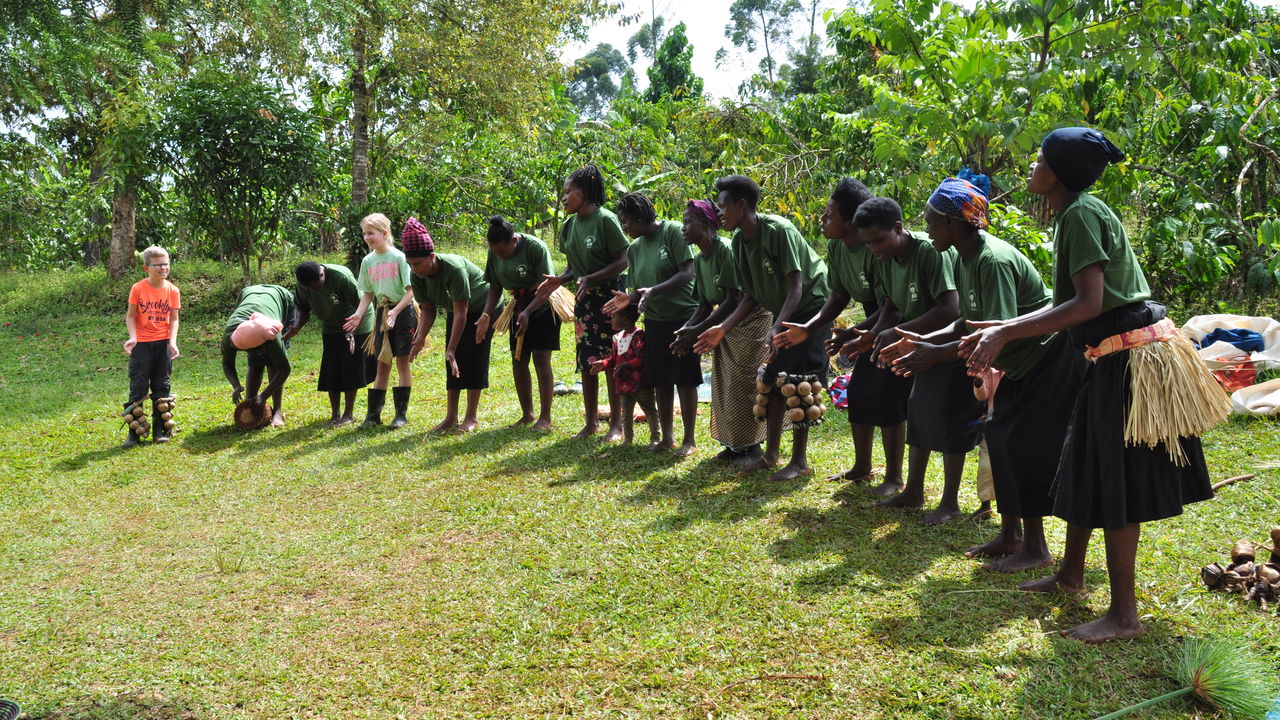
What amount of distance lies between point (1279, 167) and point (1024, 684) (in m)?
7.35

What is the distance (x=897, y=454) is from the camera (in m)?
5.21

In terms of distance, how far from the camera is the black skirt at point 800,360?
220 inches

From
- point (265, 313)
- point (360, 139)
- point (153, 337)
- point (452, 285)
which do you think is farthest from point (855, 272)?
point (360, 139)

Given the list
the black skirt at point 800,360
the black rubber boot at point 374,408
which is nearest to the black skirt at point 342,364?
the black rubber boot at point 374,408

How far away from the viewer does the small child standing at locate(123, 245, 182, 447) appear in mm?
8078

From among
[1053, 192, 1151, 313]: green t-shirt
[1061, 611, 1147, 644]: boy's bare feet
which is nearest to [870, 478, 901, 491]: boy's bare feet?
[1061, 611, 1147, 644]: boy's bare feet

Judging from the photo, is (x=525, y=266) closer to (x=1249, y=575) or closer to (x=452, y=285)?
(x=452, y=285)

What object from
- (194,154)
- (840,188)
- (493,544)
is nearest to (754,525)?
(493,544)

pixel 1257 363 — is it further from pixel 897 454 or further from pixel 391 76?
pixel 391 76

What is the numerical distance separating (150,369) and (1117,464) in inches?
299

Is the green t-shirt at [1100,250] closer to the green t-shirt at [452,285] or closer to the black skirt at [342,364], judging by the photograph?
the green t-shirt at [452,285]

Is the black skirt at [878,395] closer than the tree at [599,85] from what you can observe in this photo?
Yes

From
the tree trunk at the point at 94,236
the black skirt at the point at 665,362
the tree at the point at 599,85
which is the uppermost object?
the tree at the point at 599,85

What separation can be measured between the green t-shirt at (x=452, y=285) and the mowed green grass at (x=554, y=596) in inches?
51.0
